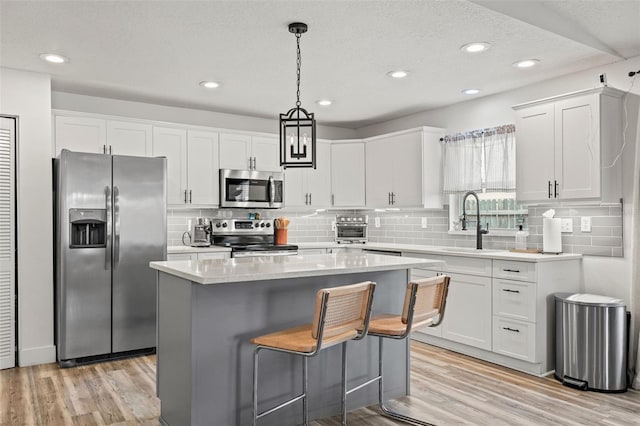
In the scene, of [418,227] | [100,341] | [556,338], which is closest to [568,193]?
[556,338]

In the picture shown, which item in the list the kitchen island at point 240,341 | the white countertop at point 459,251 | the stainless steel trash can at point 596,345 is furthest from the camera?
the white countertop at point 459,251

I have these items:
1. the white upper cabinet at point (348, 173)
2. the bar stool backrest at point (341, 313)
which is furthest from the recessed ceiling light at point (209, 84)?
the bar stool backrest at point (341, 313)

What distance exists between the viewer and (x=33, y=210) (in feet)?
13.8

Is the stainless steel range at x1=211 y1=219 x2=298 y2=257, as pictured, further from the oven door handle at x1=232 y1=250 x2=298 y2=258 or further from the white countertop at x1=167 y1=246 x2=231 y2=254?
the white countertop at x1=167 y1=246 x2=231 y2=254

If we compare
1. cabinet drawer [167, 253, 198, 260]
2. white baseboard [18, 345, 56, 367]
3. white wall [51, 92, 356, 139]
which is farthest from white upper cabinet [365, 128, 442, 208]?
white baseboard [18, 345, 56, 367]

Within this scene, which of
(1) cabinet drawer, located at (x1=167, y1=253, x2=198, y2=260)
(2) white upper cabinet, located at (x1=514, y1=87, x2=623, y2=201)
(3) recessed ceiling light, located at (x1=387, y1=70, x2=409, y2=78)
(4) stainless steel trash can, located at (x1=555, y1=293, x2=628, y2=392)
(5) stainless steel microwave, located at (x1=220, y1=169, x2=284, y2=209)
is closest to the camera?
(4) stainless steel trash can, located at (x1=555, y1=293, x2=628, y2=392)

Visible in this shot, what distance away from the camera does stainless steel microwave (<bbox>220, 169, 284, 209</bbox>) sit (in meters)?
5.54

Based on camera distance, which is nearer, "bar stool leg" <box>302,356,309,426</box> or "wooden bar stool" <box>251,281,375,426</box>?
"wooden bar stool" <box>251,281,375,426</box>

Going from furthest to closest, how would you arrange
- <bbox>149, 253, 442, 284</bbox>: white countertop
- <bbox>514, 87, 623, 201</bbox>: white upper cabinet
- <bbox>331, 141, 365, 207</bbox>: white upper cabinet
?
<bbox>331, 141, 365, 207</bbox>: white upper cabinet → <bbox>514, 87, 623, 201</bbox>: white upper cabinet → <bbox>149, 253, 442, 284</bbox>: white countertop

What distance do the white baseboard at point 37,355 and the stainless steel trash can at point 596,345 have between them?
4155 mm

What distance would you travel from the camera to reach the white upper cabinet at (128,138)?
16.1ft

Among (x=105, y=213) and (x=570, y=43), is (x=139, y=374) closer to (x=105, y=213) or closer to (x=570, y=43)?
(x=105, y=213)

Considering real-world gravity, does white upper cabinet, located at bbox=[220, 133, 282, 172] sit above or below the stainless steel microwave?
above

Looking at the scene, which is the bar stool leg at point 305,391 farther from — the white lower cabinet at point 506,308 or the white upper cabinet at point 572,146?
the white upper cabinet at point 572,146
